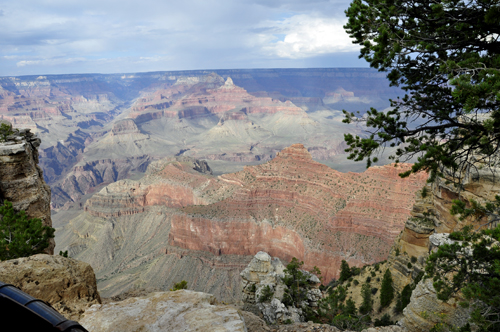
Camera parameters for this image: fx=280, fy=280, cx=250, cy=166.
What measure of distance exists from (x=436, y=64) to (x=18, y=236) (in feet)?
68.0

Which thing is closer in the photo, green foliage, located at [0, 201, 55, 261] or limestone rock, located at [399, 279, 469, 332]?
limestone rock, located at [399, 279, 469, 332]

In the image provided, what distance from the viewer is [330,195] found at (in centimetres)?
5344

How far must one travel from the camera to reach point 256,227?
2293 inches

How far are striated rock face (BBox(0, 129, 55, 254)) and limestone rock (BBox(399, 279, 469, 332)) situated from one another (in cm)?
2066

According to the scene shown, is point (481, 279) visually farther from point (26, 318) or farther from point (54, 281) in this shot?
point (54, 281)

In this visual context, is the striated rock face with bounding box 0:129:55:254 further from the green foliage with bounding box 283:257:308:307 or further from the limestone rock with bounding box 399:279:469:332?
the limestone rock with bounding box 399:279:469:332

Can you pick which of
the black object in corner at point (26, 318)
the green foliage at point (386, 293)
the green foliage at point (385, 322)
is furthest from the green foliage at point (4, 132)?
the green foliage at point (386, 293)

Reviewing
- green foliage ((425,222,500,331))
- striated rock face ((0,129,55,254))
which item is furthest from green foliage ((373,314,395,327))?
striated rock face ((0,129,55,254))

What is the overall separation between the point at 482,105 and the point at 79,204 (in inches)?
6332

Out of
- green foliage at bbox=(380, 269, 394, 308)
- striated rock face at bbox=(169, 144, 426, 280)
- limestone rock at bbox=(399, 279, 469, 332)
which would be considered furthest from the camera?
striated rock face at bbox=(169, 144, 426, 280)

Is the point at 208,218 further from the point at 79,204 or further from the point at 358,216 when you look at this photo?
the point at 79,204

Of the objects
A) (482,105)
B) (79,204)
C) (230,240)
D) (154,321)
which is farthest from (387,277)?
(79,204)

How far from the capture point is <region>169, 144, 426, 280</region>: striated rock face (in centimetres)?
4594

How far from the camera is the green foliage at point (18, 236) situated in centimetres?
1459
